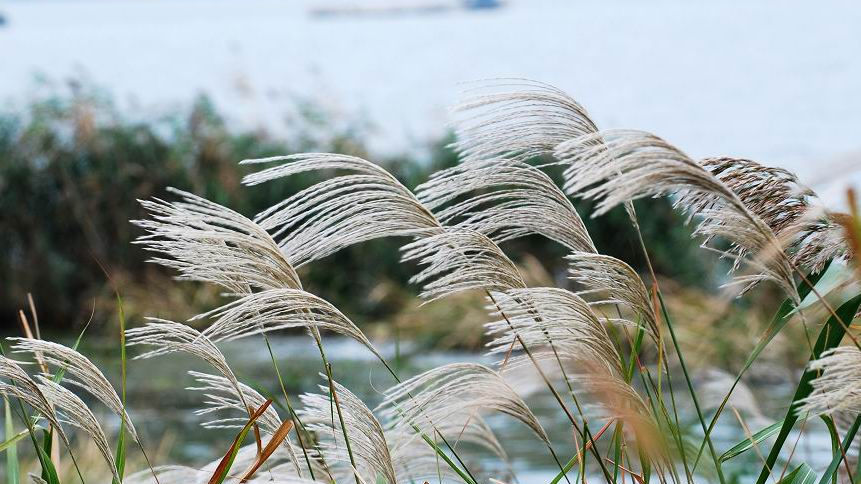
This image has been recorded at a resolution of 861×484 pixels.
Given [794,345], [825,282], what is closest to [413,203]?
[825,282]

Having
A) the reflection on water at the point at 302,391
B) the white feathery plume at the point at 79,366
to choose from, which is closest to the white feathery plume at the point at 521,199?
the white feathery plume at the point at 79,366

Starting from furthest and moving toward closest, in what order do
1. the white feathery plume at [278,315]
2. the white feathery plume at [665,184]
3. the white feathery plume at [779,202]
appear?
the white feathery plume at [779,202] → the white feathery plume at [278,315] → the white feathery plume at [665,184]

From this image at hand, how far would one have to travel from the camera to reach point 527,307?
4.64ft

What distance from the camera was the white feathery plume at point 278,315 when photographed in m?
1.33

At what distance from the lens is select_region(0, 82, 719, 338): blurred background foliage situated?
37.6 feet

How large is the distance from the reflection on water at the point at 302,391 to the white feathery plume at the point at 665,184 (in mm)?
2807

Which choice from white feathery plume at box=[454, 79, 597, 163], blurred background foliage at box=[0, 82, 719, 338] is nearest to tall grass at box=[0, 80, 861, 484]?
white feathery plume at box=[454, 79, 597, 163]

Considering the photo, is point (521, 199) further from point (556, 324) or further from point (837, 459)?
point (837, 459)

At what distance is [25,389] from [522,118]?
709 millimetres

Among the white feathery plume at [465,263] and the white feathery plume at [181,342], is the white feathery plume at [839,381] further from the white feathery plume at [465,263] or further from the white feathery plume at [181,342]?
the white feathery plume at [181,342]

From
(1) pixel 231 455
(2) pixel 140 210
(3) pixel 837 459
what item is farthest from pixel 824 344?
(2) pixel 140 210

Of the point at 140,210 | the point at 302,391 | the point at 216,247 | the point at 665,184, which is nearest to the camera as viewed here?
the point at 665,184

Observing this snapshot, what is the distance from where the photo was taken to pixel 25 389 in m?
1.43

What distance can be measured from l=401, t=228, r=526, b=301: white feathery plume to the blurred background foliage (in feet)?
31.2
